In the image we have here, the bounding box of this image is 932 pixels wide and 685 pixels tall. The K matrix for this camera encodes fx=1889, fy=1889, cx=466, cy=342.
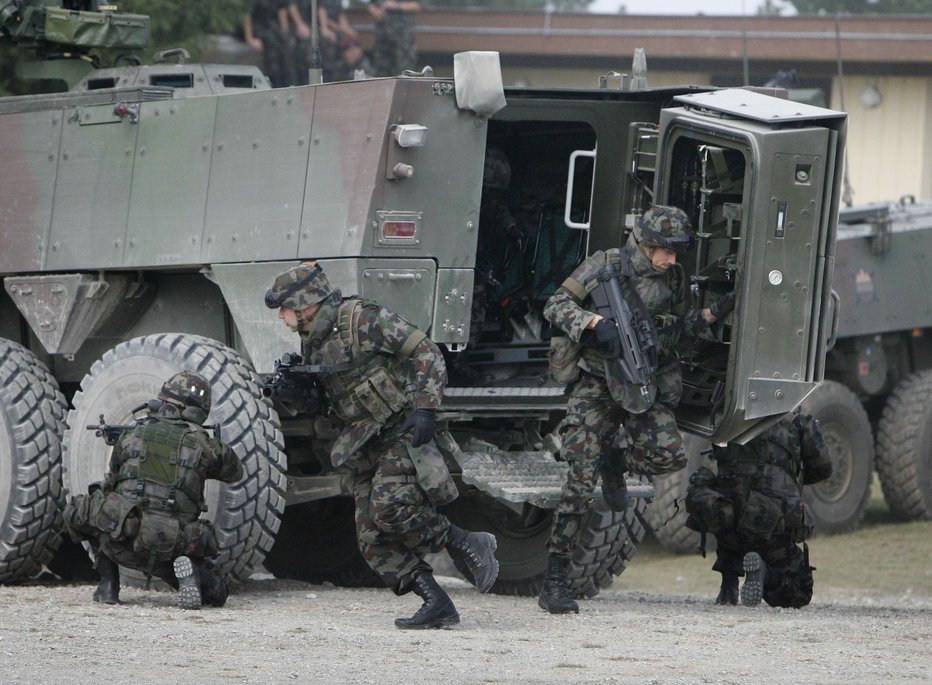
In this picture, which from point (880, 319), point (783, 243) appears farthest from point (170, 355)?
point (880, 319)

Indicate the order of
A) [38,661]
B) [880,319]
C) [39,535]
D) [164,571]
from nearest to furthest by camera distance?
[38,661] < [164,571] < [39,535] < [880,319]

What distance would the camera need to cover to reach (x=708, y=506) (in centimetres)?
922

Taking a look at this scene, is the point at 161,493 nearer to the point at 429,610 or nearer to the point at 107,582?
the point at 107,582

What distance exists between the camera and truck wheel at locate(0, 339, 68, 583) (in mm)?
9133

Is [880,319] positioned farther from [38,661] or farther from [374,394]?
[38,661]

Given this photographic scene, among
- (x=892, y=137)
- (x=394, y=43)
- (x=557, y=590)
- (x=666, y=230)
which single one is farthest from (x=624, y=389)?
(x=892, y=137)

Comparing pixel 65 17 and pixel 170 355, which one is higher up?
pixel 65 17

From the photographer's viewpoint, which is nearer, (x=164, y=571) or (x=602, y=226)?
(x=164, y=571)

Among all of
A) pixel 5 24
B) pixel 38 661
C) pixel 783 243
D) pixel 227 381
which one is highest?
pixel 5 24

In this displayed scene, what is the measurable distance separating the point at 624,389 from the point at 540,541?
1747mm

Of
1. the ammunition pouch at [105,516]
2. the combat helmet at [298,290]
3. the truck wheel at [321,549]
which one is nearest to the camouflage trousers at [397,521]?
the combat helmet at [298,290]

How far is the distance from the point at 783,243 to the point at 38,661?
3.63 meters

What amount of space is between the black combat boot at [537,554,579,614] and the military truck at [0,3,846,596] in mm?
270

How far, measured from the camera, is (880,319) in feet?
48.0
